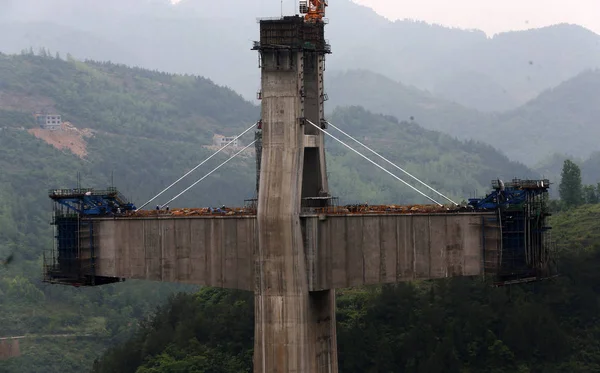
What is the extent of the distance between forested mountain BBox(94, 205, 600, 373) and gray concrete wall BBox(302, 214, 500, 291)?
4578 centimetres

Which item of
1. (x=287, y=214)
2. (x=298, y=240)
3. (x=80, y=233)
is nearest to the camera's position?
(x=298, y=240)

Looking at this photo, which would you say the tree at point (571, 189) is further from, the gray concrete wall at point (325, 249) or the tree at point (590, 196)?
the gray concrete wall at point (325, 249)

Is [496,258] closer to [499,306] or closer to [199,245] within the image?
[199,245]

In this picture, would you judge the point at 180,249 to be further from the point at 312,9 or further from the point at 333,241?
the point at 312,9

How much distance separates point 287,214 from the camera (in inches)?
2480

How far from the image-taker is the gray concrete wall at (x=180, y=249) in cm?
6519

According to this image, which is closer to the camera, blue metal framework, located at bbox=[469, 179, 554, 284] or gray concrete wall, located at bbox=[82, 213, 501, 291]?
blue metal framework, located at bbox=[469, 179, 554, 284]

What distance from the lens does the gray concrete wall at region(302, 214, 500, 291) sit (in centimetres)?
5981

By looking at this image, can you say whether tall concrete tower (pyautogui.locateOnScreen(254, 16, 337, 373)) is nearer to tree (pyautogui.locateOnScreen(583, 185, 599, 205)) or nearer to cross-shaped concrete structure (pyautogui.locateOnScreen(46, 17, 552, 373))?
cross-shaped concrete structure (pyautogui.locateOnScreen(46, 17, 552, 373))

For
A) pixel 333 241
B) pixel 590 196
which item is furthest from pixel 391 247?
pixel 590 196

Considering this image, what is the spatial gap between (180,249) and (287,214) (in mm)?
8980

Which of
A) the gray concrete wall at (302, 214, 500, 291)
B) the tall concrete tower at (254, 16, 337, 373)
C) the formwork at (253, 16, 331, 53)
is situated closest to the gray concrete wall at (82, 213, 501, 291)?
the gray concrete wall at (302, 214, 500, 291)

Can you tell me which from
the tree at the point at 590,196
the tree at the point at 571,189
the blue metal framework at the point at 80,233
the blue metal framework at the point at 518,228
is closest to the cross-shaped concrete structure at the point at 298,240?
the blue metal framework at the point at 518,228

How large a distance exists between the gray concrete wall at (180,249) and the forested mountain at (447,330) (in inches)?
1770
